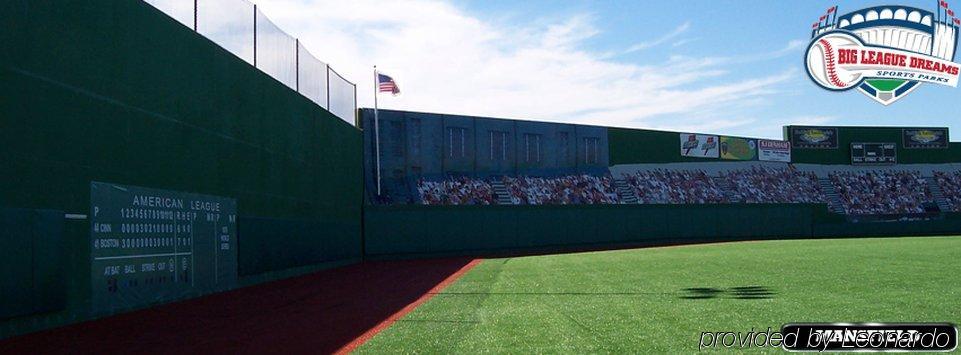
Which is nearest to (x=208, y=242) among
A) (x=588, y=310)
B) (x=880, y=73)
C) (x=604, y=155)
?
(x=588, y=310)

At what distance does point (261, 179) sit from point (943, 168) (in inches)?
2458

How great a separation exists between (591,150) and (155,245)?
41.4 metres

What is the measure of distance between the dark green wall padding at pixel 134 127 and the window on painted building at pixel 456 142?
20.1 m

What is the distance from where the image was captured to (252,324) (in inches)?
564

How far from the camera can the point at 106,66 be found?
16328 mm

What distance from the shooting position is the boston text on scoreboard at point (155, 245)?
53.2 feet

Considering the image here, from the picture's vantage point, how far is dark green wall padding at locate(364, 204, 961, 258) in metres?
41.8

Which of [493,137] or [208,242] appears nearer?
[208,242]

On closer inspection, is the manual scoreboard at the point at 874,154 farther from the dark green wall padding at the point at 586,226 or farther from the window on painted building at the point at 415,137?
the window on painted building at the point at 415,137

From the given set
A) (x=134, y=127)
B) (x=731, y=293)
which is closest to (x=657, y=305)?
(x=731, y=293)

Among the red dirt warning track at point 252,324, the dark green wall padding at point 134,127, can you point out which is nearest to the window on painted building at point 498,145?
the dark green wall padding at point 134,127

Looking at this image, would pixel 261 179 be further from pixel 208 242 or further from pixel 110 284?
pixel 110 284

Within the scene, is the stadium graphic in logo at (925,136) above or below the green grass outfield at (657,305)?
above

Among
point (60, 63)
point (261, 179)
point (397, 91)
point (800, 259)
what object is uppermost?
point (397, 91)
